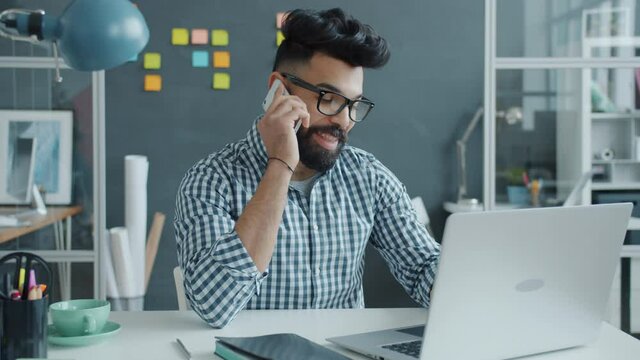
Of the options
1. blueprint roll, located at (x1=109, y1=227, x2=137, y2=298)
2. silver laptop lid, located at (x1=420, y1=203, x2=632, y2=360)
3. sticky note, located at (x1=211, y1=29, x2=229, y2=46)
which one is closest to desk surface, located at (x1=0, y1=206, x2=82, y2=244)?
blueprint roll, located at (x1=109, y1=227, x2=137, y2=298)

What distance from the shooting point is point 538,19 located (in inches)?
131

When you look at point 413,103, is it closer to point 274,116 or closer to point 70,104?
point 70,104

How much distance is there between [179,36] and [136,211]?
81cm

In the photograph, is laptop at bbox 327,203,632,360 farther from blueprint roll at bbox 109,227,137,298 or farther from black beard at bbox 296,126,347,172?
blueprint roll at bbox 109,227,137,298

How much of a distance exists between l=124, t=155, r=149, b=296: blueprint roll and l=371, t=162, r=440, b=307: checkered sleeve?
1753 millimetres

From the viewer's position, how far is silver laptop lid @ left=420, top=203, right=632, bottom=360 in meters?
1.11

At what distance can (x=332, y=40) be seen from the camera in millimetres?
1817

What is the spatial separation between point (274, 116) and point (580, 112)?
6.50 ft

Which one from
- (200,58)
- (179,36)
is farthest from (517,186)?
(179,36)

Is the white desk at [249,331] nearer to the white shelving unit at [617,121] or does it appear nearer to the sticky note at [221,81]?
the white shelving unit at [617,121]

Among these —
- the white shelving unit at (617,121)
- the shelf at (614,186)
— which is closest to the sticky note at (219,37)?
the white shelving unit at (617,121)

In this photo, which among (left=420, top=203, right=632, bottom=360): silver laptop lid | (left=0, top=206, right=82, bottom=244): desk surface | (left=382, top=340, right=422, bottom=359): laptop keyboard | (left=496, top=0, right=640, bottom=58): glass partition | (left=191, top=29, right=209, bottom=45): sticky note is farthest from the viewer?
(left=191, top=29, right=209, bottom=45): sticky note

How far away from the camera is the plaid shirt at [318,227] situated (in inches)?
65.7

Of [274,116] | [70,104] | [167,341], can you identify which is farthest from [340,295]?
[70,104]
